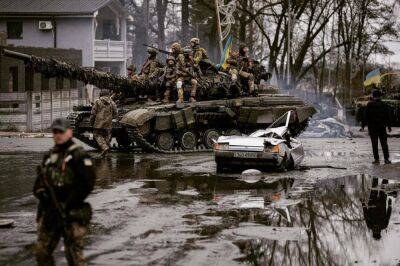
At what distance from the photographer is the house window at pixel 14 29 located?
4981cm

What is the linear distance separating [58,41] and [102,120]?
30448 millimetres

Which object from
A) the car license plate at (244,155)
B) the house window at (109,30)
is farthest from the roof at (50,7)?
the car license plate at (244,155)

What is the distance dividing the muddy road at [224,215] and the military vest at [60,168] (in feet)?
4.52

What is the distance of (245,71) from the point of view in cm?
2553

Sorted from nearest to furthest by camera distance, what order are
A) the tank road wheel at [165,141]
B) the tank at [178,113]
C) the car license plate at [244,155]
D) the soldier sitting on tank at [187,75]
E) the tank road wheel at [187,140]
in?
the car license plate at [244,155] → the tank at [178,113] → the tank road wheel at [165,141] → the tank road wheel at [187,140] → the soldier sitting on tank at [187,75]

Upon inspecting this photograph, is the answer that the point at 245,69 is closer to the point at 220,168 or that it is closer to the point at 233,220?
the point at 220,168

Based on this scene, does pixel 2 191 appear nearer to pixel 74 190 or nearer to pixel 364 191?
pixel 364 191

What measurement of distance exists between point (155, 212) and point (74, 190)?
466cm

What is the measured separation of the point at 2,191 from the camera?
14523mm

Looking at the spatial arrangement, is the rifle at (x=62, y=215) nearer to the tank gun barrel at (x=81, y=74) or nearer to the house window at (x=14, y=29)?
the tank gun barrel at (x=81, y=74)

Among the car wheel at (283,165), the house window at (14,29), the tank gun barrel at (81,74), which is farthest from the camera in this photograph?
the house window at (14,29)

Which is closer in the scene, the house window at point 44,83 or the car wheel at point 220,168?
the car wheel at point 220,168

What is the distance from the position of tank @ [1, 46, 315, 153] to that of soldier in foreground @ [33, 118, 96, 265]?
12.6 m

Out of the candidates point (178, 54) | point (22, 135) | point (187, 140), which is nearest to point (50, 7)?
point (22, 135)
